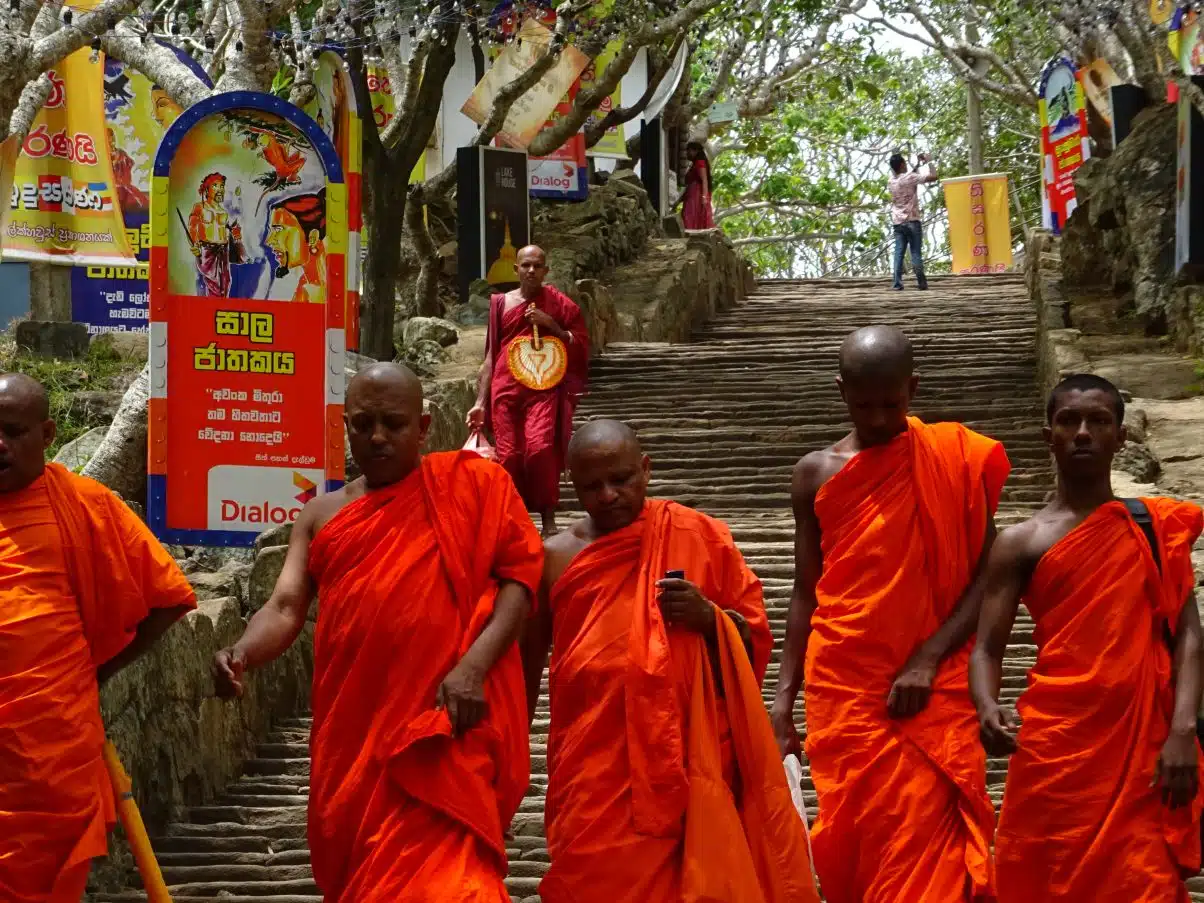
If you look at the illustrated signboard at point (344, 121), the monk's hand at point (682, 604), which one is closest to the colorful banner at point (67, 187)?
the illustrated signboard at point (344, 121)

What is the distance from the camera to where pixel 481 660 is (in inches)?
205

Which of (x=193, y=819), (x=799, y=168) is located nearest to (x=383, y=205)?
(x=193, y=819)

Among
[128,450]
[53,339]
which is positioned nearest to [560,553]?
[128,450]

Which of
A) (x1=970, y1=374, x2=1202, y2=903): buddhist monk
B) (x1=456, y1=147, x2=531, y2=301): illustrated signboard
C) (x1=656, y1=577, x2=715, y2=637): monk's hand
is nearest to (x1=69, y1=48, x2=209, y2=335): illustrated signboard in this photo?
(x1=456, y1=147, x2=531, y2=301): illustrated signboard

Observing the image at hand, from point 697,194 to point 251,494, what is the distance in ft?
61.3

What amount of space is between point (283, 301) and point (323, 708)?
4.79 meters

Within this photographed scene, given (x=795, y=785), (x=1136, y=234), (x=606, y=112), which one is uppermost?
(x=606, y=112)

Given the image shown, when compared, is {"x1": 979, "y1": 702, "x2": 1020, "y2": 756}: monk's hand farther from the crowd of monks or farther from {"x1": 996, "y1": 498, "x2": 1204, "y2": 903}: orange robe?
{"x1": 996, "y1": 498, "x2": 1204, "y2": 903}: orange robe

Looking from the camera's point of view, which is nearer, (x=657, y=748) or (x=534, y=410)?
(x=657, y=748)

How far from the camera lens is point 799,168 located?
1526 inches

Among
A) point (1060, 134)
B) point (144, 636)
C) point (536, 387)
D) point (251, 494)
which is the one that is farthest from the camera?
point (1060, 134)

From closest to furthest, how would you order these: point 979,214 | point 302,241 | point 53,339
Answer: point 302,241, point 53,339, point 979,214

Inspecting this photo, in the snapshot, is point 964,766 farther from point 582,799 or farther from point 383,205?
point 383,205

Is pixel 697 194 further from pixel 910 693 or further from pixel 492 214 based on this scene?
pixel 910 693
